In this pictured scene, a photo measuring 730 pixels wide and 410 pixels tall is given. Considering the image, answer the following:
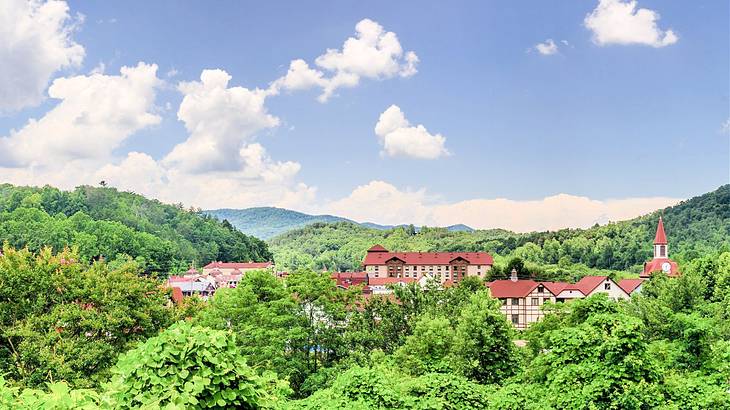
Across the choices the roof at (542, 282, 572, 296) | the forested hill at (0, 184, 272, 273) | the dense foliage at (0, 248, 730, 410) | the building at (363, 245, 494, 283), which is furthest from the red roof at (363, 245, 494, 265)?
the dense foliage at (0, 248, 730, 410)

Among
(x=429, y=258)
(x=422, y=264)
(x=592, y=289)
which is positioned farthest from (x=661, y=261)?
(x=422, y=264)

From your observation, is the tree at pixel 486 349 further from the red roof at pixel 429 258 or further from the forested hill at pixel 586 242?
the red roof at pixel 429 258

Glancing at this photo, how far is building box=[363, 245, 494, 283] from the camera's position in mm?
81812

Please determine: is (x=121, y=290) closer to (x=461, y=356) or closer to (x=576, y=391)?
(x=461, y=356)

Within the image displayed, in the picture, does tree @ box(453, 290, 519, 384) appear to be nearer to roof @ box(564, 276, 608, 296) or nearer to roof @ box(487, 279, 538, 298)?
roof @ box(487, 279, 538, 298)

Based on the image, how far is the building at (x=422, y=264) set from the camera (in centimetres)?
8181

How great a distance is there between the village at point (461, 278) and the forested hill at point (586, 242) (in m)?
13.6

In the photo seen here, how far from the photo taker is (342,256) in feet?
432

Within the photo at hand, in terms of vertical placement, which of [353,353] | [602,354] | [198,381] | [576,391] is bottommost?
[353,353]

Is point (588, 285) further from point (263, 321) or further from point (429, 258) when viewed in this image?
point (263, 321)

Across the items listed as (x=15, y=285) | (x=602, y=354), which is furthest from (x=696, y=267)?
(x=15, y=285)

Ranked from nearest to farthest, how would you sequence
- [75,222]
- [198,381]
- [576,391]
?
1. [198,381]
2. [576,391]
3. [75,222]

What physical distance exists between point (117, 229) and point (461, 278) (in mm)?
52484

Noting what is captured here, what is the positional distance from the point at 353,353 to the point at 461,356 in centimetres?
769
